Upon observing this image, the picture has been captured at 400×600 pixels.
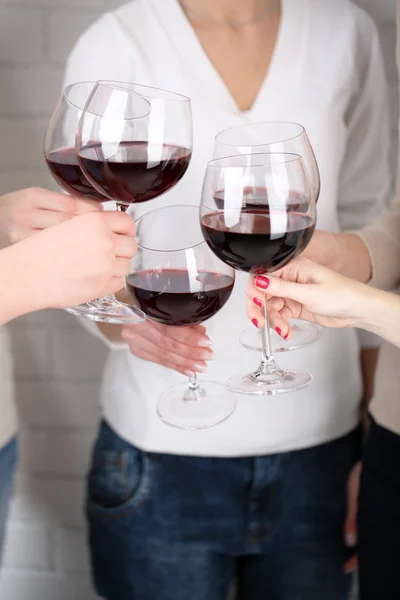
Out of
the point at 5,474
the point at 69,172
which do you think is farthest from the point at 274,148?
the point at 5,474

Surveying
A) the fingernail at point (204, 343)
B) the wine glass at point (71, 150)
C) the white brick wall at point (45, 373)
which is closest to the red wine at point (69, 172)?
the wine glass at point (71, 150)

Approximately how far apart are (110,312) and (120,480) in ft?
1.41

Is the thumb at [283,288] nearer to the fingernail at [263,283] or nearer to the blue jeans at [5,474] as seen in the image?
the fingernail at [263,283]

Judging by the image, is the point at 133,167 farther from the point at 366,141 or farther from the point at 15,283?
the point at 366,141

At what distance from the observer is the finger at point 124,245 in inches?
32.5

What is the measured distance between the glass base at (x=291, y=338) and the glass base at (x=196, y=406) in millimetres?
88

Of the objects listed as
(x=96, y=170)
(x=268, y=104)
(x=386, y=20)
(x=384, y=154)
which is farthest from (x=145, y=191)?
(x=386, y=20)

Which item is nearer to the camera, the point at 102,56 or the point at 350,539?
the point at 102,56

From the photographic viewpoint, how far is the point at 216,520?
1290mm

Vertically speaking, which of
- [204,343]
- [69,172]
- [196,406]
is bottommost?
[196,406]

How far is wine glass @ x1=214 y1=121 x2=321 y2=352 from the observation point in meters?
0.82

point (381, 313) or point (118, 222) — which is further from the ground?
point (118, 222)

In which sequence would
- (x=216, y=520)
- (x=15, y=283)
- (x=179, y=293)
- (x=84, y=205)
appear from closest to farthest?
(x=15, y=283) < (x=179, y=293) < (x=84, y=205) < (x=216, y=520)

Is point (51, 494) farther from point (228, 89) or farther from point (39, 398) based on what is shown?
point (228, 89)
